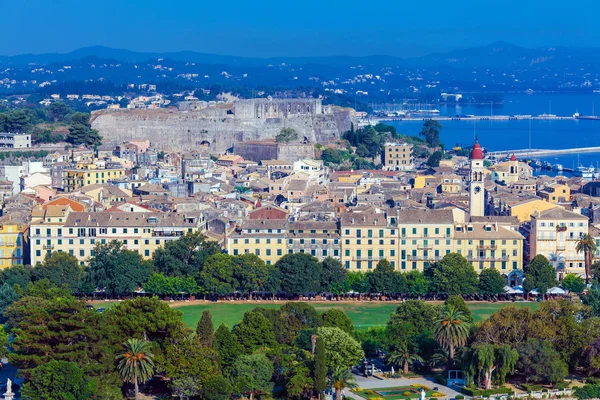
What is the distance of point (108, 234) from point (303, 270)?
746 centimetres

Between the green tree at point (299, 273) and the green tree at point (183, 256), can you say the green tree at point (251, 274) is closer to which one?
the green tree at point (299, 273)

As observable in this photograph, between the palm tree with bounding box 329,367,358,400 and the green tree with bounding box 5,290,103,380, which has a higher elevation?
the green tree with bounding box 5,290,103,380


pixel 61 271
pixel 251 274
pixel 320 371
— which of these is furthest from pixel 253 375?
pixel 61 271

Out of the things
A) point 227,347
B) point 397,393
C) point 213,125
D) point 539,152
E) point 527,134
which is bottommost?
point 397,393

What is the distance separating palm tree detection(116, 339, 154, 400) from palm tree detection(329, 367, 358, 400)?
4.43 metres

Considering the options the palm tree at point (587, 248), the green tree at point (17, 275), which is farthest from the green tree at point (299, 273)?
the palm tree at point (587, 248)

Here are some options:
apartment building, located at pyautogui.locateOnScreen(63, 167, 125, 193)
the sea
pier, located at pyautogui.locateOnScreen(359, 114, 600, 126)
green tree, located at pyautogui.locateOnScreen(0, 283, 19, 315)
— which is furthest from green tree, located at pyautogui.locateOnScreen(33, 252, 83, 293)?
pier, located at pyautogui.locateOnScreen(359, 114, 600, 126)

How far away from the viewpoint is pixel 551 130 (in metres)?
148

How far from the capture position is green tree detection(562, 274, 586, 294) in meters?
42.2

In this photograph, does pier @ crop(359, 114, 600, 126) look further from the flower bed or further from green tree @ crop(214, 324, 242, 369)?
the flower bed

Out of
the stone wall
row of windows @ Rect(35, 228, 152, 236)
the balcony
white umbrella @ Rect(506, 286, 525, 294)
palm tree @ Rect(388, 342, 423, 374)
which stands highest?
the stone wall

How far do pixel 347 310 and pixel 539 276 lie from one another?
6.83m

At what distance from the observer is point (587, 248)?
4409cm

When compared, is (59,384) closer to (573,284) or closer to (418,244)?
(418,244)
